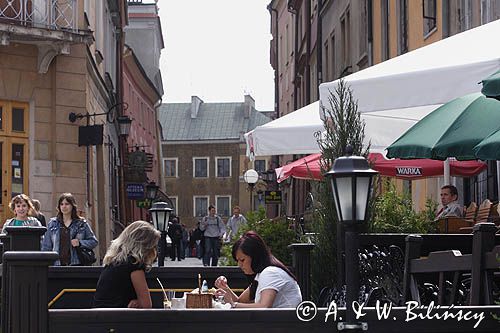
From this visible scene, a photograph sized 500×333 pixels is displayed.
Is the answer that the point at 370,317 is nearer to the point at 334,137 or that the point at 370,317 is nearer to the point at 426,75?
the point at 426,75

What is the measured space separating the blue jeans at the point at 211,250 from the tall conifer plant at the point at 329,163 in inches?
676

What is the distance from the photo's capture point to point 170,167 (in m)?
97.3

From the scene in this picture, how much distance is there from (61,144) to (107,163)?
935cm

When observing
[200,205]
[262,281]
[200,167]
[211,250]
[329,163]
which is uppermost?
[200,167]

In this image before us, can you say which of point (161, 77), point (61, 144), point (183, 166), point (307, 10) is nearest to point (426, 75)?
point (61, 144)

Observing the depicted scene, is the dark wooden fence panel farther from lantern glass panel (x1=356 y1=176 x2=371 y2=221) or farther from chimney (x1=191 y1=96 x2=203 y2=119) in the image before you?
chimney (x1=191 y1=96 x2=203 y2=119)

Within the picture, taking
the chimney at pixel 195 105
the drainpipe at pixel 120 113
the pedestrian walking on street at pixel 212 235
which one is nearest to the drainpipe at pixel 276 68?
the drainpipe at pixel 120 113

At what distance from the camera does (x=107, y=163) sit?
112 ft

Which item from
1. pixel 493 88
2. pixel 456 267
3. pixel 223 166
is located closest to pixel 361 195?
pixel 493 88

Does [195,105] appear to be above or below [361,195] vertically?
above

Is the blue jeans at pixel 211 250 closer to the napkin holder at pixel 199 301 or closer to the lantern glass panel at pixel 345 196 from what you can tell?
the napkin holder at pixel 199 301

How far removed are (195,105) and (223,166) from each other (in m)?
8.52

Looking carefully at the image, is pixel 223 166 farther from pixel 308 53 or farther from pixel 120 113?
pixel 120 113

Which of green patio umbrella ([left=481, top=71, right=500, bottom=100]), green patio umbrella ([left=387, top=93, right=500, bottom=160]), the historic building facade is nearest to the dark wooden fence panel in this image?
green patio umbrella ([left=481, top=71, right=500, bottom=100])
